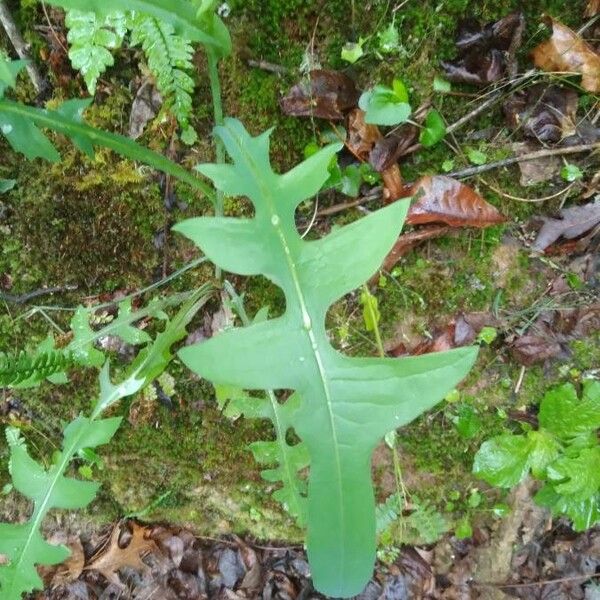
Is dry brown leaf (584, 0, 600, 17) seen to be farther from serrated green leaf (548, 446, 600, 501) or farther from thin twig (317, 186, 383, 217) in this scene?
serrated green leaf (548, 446, 600, 501)

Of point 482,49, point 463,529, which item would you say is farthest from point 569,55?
point 463,529

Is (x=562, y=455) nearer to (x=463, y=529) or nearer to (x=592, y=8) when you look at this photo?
(x=463, y=529)

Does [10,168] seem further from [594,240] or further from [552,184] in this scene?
[594,240]

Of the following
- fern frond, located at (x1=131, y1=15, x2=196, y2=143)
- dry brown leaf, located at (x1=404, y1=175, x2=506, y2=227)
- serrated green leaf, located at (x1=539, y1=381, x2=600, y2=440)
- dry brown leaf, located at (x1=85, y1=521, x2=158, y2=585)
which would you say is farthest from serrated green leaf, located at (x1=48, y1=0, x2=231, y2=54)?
dry brown leaf, located at (x1=85, y1=521, x2=158, y2=585)

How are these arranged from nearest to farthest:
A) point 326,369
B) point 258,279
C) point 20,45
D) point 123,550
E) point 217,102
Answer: point 326,369
point 217,102
point 20,45
point 258,279
point 123,550

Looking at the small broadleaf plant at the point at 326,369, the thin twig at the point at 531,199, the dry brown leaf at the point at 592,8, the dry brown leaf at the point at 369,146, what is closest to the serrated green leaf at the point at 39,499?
the small broadleaf plant at the point at 326,369

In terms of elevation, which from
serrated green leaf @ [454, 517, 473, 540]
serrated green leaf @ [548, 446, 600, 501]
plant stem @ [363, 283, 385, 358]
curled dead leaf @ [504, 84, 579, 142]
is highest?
curled dead leaf @ [504, 84, 579, 142]
